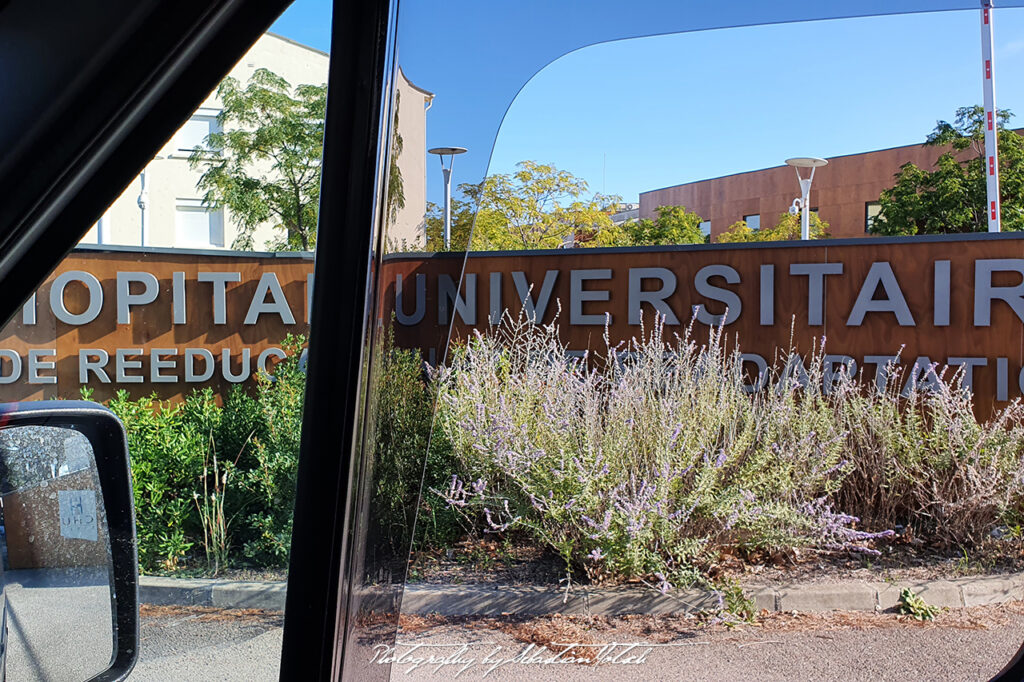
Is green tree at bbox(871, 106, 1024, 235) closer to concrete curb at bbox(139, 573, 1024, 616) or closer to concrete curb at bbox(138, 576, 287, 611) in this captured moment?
concrete curb at bbox(139, 573, 1024, 616)

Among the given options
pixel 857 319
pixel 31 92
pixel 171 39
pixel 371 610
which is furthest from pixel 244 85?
pixel 857 319

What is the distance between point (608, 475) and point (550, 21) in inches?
146

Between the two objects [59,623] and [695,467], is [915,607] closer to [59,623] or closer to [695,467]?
[695,467]

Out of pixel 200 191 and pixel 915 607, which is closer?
pixel 200 191

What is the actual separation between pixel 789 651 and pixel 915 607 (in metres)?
0.83

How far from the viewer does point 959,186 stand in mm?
14406

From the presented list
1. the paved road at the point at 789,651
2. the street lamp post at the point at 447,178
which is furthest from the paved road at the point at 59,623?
the paved road at the point at 789,651

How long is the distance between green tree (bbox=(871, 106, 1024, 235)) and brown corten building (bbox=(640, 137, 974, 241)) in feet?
11.1

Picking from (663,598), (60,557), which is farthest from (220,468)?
(663,598)

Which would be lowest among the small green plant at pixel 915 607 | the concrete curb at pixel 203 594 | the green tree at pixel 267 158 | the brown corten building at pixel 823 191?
the small green plant at pixel 915 607

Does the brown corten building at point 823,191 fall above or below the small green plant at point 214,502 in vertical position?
above

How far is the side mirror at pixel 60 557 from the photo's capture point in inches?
28.7

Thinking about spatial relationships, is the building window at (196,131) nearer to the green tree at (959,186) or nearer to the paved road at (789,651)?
the paved road at (789,651)

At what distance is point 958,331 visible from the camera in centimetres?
607
